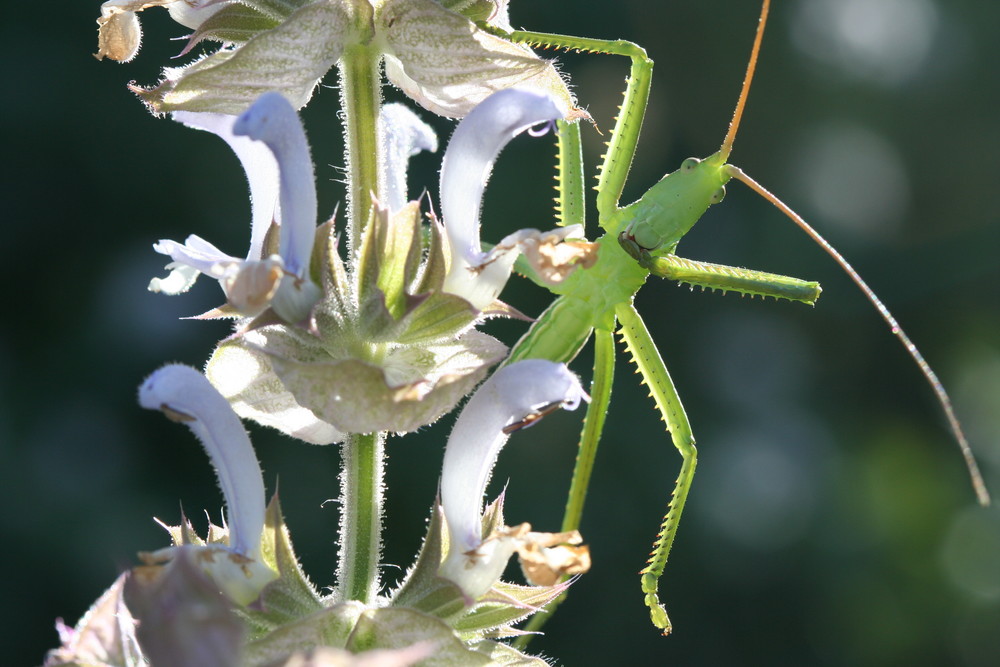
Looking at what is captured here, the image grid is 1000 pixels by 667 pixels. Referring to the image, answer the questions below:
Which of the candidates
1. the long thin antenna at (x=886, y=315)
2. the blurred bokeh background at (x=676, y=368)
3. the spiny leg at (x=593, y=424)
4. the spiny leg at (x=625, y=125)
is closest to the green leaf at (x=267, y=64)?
the spiny leg at (x=625, y=125)

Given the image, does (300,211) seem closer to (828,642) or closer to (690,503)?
(690,503)

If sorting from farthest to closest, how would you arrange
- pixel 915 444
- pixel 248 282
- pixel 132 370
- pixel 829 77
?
pixel 829 77, pixel 915 444, pixel 132 370, pixel 248 282

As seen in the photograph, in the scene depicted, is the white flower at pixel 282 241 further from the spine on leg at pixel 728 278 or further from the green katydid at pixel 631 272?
the spine on leg at pixel 728 278

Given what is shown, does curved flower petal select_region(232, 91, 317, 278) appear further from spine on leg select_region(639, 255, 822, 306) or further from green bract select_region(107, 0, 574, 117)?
spine on leg select_region(639, 255, 822, 306)

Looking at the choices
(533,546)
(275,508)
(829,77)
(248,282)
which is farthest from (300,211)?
(829,77)

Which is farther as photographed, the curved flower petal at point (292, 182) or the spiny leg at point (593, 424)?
the spiny leg at point (593, 424)

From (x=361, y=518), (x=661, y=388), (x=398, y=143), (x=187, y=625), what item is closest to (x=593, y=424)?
(x=661, y=388)
